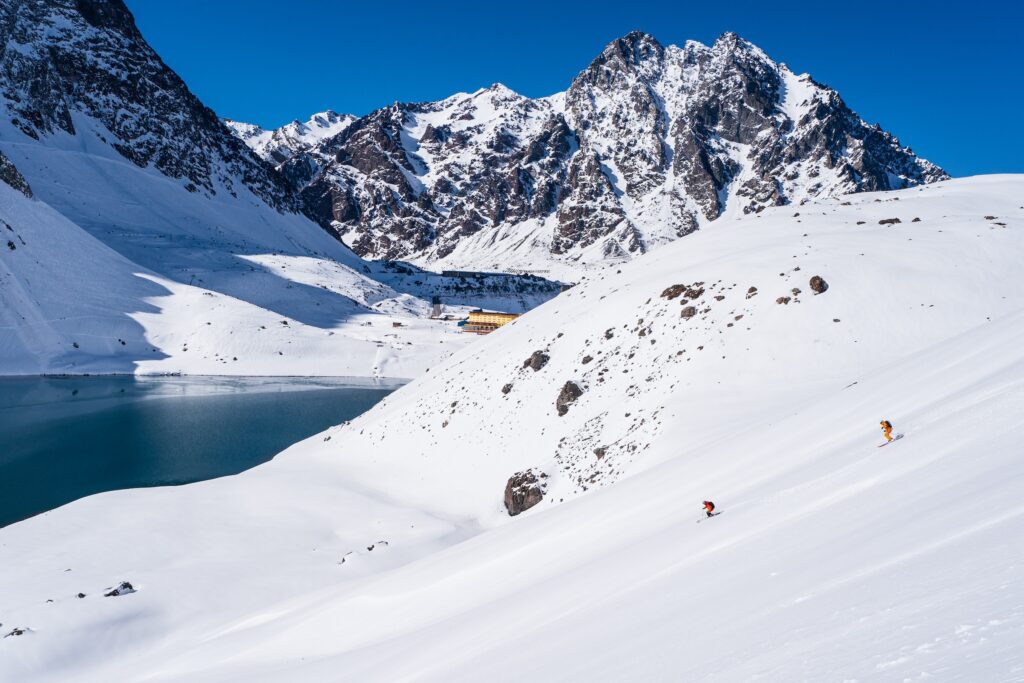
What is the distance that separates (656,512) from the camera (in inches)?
472

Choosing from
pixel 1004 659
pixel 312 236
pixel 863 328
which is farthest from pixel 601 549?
pixel 312 236

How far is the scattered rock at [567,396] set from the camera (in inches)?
1021

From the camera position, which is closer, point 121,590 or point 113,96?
point 121,590

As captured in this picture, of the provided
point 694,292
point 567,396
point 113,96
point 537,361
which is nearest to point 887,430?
point 567,396

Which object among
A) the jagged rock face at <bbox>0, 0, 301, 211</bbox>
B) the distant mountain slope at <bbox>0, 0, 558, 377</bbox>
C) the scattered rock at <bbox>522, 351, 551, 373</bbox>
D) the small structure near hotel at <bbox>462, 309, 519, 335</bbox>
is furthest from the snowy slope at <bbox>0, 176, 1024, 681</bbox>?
the jagged rock face at <bbox>0, 0, 301, 211</bbox>

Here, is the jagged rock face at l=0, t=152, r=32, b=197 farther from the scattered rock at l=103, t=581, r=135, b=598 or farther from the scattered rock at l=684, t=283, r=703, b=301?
the scattered rock at l=684, t=283, r=703, b=301

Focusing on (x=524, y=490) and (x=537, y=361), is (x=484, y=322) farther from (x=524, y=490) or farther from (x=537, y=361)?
(x=524, y=490)

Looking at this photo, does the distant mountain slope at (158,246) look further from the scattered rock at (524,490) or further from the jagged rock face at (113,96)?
the scattered rock at (524,490)

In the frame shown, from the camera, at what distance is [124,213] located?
123938 mm

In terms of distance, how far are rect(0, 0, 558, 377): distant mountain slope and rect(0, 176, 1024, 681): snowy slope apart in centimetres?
4845

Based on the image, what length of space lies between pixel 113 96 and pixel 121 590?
590 ft

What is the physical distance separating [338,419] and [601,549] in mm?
42171

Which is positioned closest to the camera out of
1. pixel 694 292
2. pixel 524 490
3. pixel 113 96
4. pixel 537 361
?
pixel 524 490

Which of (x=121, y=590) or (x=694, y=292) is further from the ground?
(x=694, y=292)
